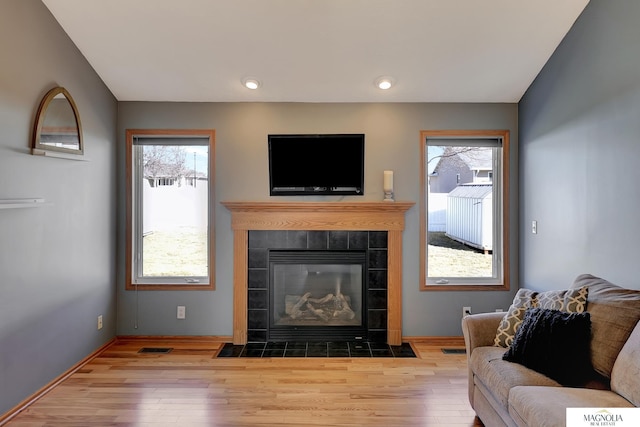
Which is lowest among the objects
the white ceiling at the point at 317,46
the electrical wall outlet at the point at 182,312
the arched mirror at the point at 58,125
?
the electrical wall outlet at the point at 182,312

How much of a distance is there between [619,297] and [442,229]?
6.20ft

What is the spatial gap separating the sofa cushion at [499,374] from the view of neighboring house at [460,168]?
6.03 ft

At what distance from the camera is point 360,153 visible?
3781 millimetres

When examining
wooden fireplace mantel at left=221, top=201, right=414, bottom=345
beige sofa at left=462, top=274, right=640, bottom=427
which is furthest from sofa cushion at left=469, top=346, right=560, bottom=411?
wooden fireplace mantel at left=221, top=201, right=414, bottom=345

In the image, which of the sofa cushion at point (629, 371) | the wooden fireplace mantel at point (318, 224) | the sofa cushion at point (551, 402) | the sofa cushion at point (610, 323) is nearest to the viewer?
the sofa cushion at point (551, 402)

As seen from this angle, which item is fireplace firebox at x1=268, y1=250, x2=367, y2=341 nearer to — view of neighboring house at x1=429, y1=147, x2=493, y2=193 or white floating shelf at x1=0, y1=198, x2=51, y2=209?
view of neighboring house at x1=429, y1=147, x2=493, y2=193

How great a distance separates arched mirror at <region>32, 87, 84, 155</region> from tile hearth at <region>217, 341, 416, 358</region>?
81.3 inches

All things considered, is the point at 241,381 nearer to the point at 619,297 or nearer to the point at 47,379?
the point at 47,379

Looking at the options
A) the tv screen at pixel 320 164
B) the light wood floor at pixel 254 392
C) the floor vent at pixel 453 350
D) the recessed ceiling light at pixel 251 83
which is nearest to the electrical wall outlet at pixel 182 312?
the light wood floor at pixel 254 392

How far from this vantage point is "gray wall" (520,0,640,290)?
7.95 ft

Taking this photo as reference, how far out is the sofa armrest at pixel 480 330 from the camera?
2498mm

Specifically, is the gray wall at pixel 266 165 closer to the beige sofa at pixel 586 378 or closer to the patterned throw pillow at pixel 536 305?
the patterned throw pillow at pixel 536 305

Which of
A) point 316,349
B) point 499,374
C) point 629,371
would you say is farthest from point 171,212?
point 629,371

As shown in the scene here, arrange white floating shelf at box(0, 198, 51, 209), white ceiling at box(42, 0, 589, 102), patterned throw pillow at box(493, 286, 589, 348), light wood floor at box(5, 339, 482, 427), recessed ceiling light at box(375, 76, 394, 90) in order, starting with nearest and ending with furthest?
1. patterned throw pillow at box(493, 286, 589, 348)
2. white floating shelf at box(0, 198, 51, 209)
3. light wood floor at box(5, 339, 482, 427)
4. white ceiling at box(42, 0, 589, 102)
5. recessed ceiling light at box(375, 76, 394, 90)
